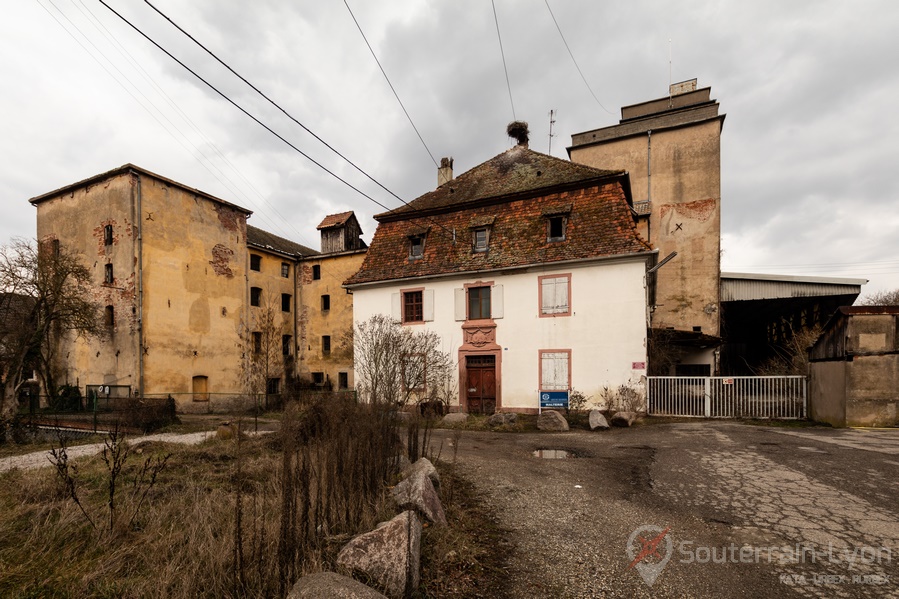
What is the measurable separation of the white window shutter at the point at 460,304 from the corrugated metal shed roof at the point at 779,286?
1453cm

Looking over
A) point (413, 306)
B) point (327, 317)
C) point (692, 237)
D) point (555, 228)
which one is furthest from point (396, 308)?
point (692, 237)

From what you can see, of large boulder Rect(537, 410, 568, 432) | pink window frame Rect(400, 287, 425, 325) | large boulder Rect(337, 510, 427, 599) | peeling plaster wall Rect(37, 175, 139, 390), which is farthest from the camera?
peeling plaster wall Rect(37, 175, 139, 390)

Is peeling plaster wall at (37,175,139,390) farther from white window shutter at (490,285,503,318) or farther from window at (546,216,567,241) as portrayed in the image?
window at (546,216,567,241)

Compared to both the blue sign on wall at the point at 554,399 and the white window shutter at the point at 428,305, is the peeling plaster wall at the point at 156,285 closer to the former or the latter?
the white window shutter at the point at 428,305

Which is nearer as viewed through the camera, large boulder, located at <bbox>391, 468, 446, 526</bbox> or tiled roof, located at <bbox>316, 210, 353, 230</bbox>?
large boulder, located at <bbox>391, 468, 446, 526</bbox>

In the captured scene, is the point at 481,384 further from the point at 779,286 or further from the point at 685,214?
the point at 779,286

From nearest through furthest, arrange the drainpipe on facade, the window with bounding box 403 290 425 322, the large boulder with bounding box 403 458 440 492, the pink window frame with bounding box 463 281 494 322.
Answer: the large boulder with bounding box 403 458 440 492, the pink window frame with bounding box 463 281 494 322, the window with bounding box 403 290 425 322, the drainpipe on facade

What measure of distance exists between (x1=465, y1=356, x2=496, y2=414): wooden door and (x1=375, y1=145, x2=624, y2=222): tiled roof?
263 inches

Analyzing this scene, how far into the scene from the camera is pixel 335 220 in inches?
1127

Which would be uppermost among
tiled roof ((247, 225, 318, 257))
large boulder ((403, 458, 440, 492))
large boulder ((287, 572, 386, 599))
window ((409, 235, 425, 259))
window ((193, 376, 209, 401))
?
tiled roof ((247, 225, 318, 257))

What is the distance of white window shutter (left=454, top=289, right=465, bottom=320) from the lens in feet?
54.1

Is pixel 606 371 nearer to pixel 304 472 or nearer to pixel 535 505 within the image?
pixel 535 505
